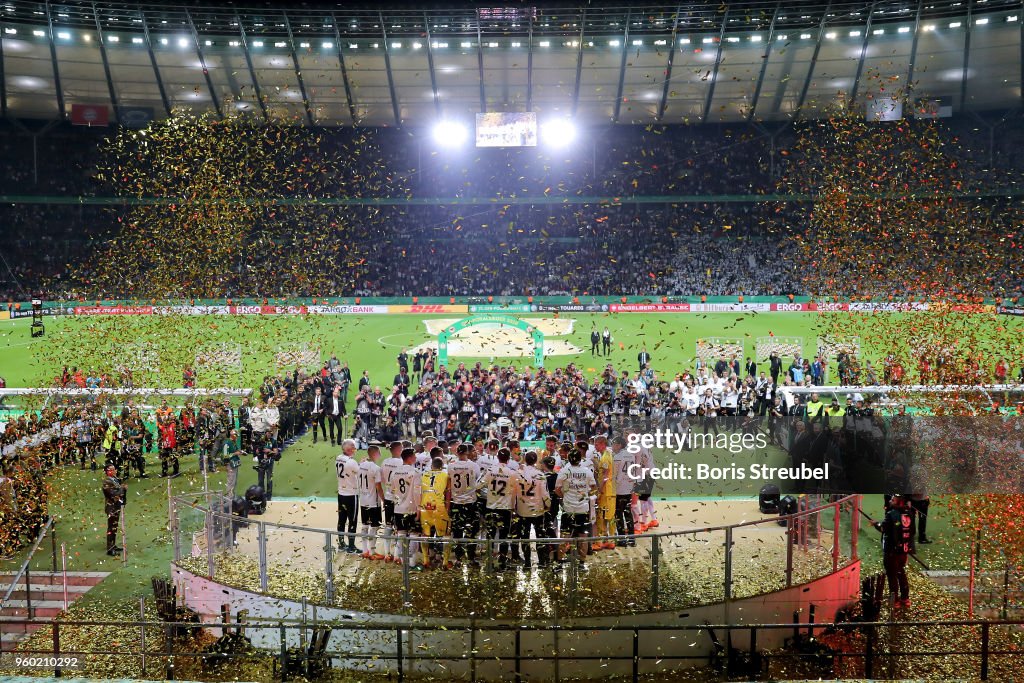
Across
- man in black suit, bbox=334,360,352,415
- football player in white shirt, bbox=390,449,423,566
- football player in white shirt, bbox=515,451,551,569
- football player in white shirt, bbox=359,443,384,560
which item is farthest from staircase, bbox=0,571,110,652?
man in black suit, bbox=334,360,352,415

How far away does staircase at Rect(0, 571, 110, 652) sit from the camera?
1219 cm

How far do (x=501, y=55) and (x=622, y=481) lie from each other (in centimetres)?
3683

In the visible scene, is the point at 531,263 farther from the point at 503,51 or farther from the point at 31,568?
the point at 31,568

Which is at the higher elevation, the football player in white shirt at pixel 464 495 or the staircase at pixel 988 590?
the football player in white shirt at pixel 464 495

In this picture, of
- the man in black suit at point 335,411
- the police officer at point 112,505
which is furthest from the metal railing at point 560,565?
the man in black suit at point 335,411

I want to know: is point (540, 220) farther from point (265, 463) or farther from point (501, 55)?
point (265, 463)

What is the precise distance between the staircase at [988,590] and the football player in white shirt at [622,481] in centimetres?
474

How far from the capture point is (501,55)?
44.9m

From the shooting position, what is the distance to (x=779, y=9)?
137 ft

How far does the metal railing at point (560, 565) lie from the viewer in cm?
1039

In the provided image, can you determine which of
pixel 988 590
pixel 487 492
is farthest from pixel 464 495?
pixel 988 590

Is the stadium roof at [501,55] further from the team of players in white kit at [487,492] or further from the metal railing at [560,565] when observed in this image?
the metal railing at [560,565]

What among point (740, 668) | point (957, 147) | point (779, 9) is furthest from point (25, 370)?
point (957, 147)

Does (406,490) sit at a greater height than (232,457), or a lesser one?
greater
